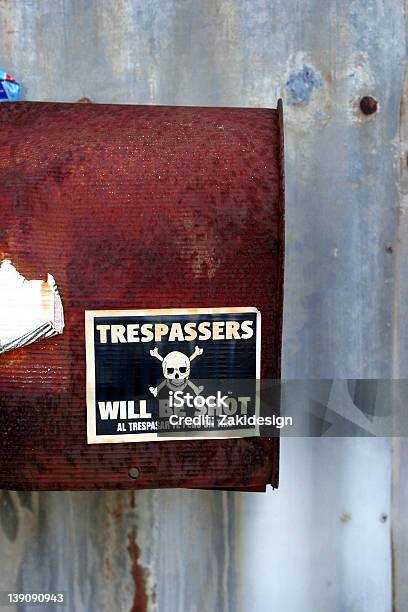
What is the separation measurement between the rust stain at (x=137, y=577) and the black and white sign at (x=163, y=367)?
881 millimetres

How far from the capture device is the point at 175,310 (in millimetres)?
1834

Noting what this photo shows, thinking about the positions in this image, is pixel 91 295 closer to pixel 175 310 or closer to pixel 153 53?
pixel 175 310

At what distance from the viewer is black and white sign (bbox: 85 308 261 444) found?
183cm

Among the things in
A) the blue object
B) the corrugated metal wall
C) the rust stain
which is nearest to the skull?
the corrugated metal wall

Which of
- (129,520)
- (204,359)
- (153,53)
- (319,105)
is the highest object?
(153,53)

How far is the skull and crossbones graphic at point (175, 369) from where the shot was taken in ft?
6.04

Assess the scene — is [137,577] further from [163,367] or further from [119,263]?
[119,263]

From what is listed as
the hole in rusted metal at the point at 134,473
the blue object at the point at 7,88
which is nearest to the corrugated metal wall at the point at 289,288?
the blue object at the point at 7,88

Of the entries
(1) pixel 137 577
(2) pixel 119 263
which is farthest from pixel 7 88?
(1) pixel 137 577

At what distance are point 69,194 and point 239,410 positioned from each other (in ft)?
2.71

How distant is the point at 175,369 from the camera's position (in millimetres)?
1846

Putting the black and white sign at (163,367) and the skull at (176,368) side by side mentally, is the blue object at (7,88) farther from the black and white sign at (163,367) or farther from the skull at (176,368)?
the skull at (176,368)

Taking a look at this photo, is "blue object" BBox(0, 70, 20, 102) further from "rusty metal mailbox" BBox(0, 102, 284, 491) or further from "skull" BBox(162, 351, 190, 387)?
"skull" BBox(162, 351, 190, 387)

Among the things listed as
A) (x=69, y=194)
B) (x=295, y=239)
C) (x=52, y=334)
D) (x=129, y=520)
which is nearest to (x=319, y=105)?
(x=295, y=239)
